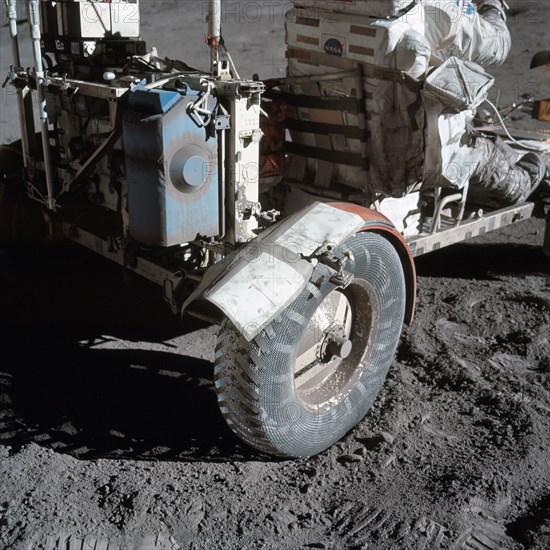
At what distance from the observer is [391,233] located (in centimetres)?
326

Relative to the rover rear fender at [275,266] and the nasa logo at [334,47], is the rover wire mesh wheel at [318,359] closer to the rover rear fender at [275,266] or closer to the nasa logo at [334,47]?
the rover rear fender at [275,266]

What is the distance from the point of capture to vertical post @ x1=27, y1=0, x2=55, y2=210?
136 inches

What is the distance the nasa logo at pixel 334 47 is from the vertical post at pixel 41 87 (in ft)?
4.76

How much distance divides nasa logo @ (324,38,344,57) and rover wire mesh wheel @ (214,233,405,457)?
1002mm

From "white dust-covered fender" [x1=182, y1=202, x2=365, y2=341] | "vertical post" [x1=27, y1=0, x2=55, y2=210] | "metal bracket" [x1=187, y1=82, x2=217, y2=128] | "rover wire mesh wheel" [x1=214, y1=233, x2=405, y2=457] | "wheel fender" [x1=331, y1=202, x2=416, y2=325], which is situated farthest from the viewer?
"vertical post" [x1=27, y1=0, x2=55, y2=210]

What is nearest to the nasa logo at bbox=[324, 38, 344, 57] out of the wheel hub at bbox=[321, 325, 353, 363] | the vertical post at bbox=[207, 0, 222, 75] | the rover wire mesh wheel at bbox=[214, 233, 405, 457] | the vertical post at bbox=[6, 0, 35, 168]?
the vertical post at bbox=[207, 0, 222, 75]

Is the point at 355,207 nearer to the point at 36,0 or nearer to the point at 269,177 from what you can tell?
the point at 269,177

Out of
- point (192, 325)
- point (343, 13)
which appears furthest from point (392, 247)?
point (192, 325)

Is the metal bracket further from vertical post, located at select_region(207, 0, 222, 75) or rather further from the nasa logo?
the nasa logo

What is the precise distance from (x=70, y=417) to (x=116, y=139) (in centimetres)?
135

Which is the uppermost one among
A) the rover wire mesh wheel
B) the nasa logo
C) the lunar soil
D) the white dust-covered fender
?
the nasa logo

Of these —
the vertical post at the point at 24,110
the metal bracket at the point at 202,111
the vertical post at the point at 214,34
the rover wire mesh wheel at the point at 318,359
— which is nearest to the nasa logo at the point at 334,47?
the vertical post at the point at 214,34

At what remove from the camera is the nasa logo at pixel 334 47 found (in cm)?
349

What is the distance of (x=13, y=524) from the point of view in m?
2.66
